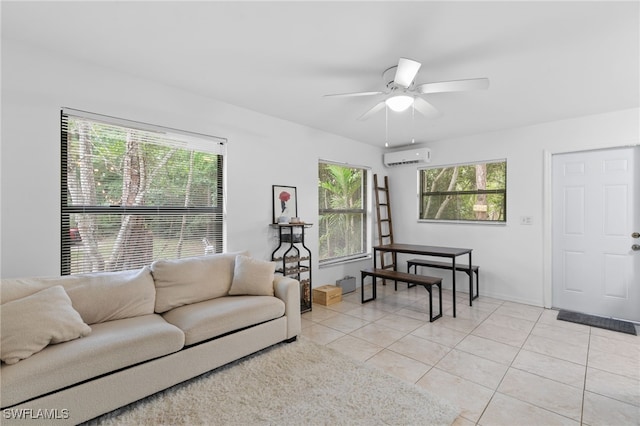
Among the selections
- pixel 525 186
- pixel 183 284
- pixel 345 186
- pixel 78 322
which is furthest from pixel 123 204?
pixel 525 186

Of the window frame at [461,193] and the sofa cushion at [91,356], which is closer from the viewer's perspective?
the sofa cushion at [91,356]

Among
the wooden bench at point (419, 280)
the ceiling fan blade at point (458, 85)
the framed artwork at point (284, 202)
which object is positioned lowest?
the wooden bench at point (419, 280)

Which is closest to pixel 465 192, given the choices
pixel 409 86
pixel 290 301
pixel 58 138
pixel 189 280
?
pixel 409 86

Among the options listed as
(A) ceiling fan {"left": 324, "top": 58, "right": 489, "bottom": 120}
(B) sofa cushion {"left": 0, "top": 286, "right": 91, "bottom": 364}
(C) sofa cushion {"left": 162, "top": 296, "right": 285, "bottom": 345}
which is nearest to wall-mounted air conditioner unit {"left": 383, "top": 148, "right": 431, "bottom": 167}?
(A) ceiling fan {"left": 324, "top": 58, "right": 489, "bottom": 120}

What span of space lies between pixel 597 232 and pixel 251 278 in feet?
13.5

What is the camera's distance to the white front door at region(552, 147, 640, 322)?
3.41 m

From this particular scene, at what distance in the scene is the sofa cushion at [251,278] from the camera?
280cm

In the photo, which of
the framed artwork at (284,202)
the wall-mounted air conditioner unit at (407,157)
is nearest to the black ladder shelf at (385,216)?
the wall-mounted air conditioner unit at (407,157)

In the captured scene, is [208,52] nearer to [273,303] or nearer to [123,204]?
[123,204]

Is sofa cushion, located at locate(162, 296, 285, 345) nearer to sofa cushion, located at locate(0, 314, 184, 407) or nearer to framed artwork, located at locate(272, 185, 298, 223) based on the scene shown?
sofa cushion, located at locate(0, 314, 184, 407)

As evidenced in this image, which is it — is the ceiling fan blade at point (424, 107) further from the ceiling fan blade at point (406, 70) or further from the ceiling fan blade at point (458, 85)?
the ceiling fan blade at point (406, 70)

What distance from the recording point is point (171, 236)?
300 cm

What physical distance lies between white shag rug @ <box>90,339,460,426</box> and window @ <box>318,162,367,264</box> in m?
2.32

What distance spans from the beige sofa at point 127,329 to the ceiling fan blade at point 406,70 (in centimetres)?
202
